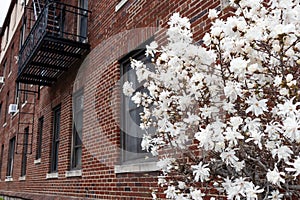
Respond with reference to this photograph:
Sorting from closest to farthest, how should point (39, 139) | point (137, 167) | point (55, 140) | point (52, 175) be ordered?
point (137, 167) < point (52, 175) < point (55, 140) < point (39, 139)

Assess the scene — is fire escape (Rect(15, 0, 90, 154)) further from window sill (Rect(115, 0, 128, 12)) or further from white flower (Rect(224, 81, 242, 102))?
white flower (Rect(224, 81, 242, 102))

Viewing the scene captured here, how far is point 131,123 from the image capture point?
6254mm

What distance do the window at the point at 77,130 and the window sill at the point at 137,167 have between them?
2.44m

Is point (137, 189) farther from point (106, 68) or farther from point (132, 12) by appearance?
point (132, 12)

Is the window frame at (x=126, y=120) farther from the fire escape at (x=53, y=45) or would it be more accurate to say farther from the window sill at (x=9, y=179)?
the window sill at (x=9, y=179)

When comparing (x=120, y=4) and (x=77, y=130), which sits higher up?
(x=120, y=4)

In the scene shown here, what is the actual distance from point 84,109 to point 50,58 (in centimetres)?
196

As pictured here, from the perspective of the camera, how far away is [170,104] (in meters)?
3.06

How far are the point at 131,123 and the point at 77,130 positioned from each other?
279 centimetres

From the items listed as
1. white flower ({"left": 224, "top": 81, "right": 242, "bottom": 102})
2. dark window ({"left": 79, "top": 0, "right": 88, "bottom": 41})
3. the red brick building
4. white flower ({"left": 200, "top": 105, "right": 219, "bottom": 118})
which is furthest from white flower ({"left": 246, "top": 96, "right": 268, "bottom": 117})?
dark window ({"left": 79, "top": 0, "right": 88, "bottom": 41})

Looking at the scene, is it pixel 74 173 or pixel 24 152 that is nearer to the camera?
pixel 74 173

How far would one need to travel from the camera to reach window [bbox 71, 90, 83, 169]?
845 cm

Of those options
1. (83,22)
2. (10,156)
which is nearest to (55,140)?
(83,22)

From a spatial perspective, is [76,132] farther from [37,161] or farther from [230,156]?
[230,156]
